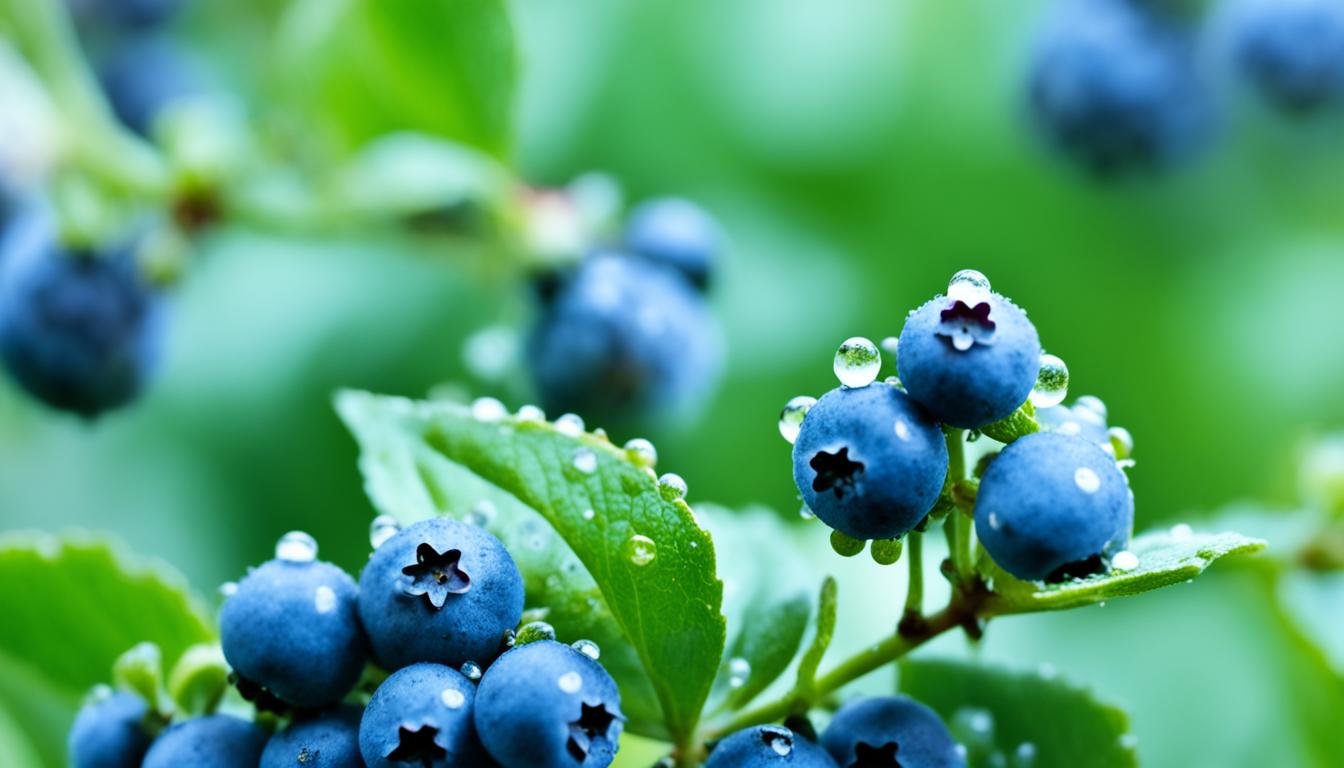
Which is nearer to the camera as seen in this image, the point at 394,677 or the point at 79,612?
the point at 394,677

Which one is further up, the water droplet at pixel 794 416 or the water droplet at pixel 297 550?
the water droplet at pixel 794 416

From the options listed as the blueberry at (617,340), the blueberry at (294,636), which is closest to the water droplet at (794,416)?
the blueberry at (294,636)

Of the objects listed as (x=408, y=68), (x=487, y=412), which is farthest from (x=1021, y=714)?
(x=408, y=68)

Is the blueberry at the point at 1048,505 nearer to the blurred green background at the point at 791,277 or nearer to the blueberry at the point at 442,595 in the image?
the blueberry at the point at 442,595

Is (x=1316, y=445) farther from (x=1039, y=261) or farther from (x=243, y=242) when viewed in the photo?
(x=243, y=242)

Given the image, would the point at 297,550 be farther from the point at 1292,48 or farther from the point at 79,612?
the point at 1292,48

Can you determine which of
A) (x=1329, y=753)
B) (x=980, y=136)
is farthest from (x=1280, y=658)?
(x=980, y=136)
